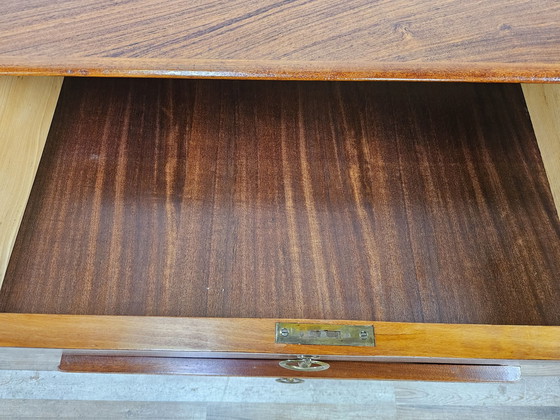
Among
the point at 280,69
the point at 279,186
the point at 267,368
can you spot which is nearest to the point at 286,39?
the point at 280,69

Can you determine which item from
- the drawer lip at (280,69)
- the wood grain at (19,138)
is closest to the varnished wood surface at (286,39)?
the drawer lip at (280,69)

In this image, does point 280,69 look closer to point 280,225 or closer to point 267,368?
point 280,225

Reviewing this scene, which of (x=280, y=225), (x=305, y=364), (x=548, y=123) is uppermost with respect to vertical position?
(x=548, y=123)

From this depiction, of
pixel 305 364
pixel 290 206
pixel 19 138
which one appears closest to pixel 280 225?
pixel 290 206

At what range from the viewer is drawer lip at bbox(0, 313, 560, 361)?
0.49 meters

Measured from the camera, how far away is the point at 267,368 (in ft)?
1.96

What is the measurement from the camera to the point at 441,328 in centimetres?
50

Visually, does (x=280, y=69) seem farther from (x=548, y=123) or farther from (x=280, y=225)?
(x=548, y=123)

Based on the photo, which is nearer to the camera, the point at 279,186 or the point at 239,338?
the point at 239,338

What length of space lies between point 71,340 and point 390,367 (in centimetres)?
28

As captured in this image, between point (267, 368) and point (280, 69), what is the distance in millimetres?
284

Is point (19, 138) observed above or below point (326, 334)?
above

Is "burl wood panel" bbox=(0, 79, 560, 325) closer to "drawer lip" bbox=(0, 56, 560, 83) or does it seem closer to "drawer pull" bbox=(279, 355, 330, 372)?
"drawer pull" bbox=(279, 355, 330, 372)

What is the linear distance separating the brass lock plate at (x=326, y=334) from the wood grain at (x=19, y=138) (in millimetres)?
258
